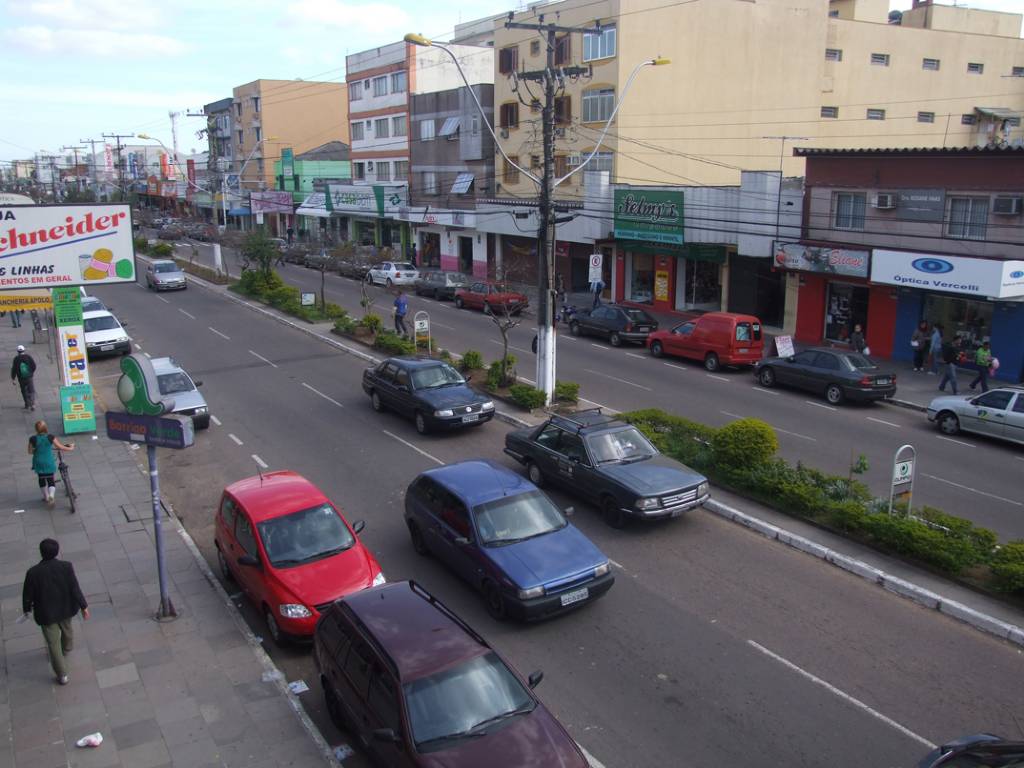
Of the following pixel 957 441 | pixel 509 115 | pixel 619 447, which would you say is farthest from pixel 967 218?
pixel 509 115

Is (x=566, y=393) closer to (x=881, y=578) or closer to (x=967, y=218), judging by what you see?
(x=881, y=578)

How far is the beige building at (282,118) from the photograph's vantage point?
285ft

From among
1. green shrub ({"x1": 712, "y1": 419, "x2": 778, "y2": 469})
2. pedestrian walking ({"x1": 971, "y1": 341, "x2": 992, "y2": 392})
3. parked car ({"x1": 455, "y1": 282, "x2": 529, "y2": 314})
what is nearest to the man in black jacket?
green shrub ({"x1": 712, "y1": 419, "x2": 778, "y2": 469})

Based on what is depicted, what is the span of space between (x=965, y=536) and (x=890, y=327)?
18.6m

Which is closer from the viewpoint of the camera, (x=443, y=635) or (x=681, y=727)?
(x=443, y=635)

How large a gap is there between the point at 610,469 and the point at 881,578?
14.6 ft

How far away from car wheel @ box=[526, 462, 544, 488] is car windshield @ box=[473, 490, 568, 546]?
3516 mm

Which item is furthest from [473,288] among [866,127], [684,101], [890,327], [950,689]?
[950,689]

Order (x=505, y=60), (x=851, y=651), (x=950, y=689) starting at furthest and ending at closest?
(x=505, y=60)
(x=851, y=651)
(x=950, y=689)

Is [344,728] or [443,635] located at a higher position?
[443,635]

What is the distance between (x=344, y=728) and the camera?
8.79 meters

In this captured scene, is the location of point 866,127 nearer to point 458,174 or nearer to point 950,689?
point 458,174

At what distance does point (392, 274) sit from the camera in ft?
159

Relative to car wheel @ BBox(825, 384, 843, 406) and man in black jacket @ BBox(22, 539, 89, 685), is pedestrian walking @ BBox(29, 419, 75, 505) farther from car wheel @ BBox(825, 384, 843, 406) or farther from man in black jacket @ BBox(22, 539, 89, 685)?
car wheel @ BBox(825, 384, 843, 406)
